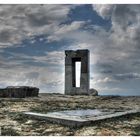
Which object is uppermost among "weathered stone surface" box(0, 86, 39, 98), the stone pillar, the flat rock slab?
the stone pillar

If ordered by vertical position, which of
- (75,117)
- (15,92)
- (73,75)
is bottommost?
(75,117)

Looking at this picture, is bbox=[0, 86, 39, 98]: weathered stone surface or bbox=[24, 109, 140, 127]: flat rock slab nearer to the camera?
bbox=[24, 109, 140, 127]: flat rock slab

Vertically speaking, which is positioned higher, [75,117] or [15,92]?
[15,92]

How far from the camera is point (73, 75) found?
24.4 metres

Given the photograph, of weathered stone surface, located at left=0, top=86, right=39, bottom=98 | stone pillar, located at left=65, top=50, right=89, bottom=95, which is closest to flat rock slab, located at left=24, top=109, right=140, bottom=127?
weathered stone surface, located at left=0, top=86, right=39, bottom=98

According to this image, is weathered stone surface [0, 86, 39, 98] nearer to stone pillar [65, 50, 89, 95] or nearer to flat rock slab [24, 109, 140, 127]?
stone pillar [65, 50, 89, 95]

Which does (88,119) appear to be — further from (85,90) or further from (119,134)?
(85,90)

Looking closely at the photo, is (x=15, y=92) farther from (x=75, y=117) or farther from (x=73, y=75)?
(x=75, y=117)

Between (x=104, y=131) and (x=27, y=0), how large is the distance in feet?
15.9

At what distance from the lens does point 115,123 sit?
10180 mm

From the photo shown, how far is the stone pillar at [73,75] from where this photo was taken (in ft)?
78.0

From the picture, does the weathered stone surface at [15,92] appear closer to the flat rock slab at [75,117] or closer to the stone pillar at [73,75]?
the stone pillar at [73,75]

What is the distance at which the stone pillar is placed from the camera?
23.8m

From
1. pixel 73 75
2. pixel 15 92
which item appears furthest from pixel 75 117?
pixel 73 75
